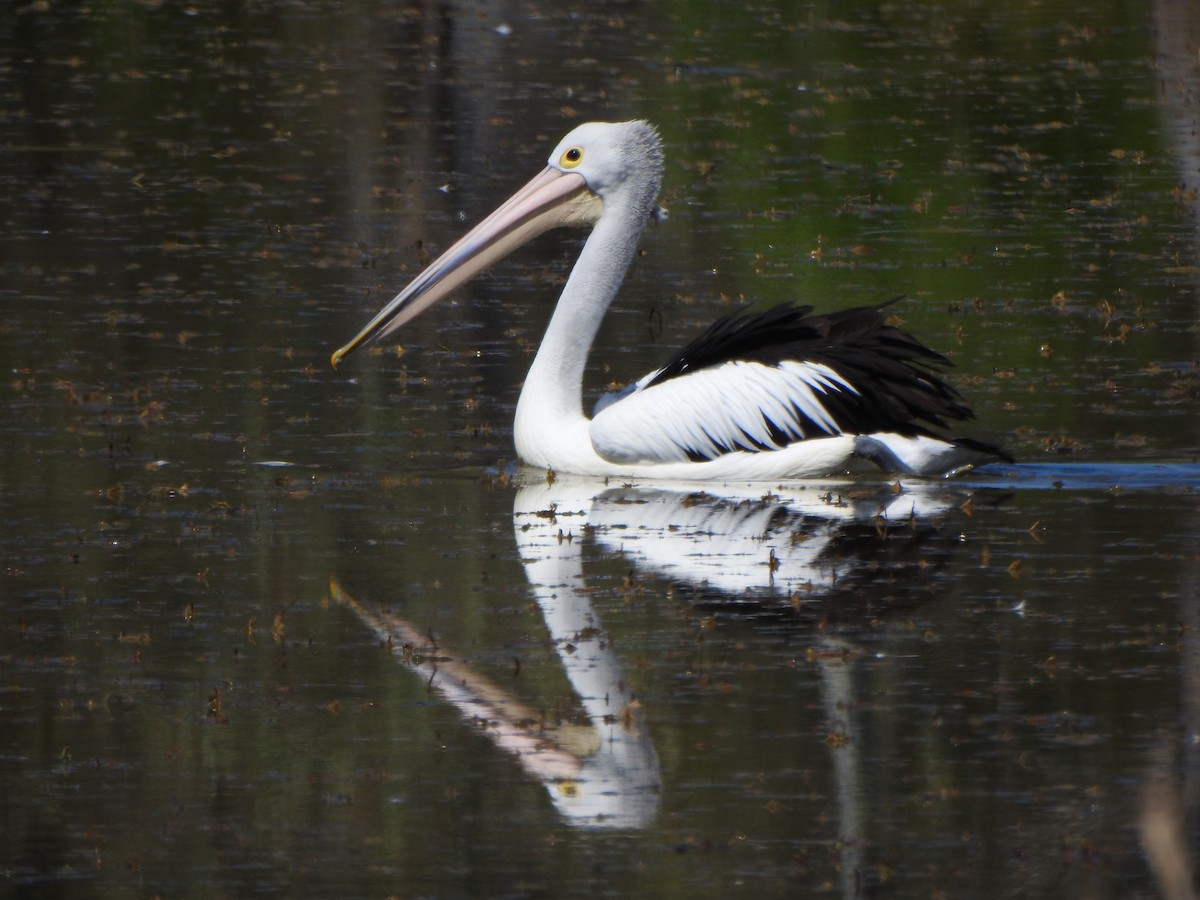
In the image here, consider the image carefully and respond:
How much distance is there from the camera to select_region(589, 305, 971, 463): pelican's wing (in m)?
8.14

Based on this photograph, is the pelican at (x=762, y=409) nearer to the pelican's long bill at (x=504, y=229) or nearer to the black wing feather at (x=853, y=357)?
the black wing feather at (x=853, y=357)

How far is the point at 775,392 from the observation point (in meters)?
8.26

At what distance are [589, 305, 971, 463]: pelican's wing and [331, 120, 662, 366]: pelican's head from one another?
987 mm

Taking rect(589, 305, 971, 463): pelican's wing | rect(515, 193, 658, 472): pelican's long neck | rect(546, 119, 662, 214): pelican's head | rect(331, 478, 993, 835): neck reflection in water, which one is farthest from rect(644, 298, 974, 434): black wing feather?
rect(546, 119, 662, 214): pelican's head

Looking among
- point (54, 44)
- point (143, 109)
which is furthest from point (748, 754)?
point (54, 44)

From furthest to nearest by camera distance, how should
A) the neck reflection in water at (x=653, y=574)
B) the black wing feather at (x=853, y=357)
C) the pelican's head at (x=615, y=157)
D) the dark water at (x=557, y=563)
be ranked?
the pelican's head at (x=615, y=157), the black wing feather at (x=853, y=357), the neck reflection in water at (x=653, y=574), the dark water at (x=557, y=563)

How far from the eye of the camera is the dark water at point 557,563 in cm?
502

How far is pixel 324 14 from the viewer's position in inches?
998

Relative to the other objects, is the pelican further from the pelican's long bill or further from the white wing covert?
the pelican's long bill

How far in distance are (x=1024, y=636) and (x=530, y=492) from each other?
7.73ft

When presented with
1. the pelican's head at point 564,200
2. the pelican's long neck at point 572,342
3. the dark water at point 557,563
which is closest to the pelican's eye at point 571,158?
the pelican's head at point 564,200

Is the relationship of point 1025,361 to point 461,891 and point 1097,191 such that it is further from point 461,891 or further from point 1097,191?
point 461,891

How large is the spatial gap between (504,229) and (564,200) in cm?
26

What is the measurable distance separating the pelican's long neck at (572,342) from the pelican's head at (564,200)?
52 mm
